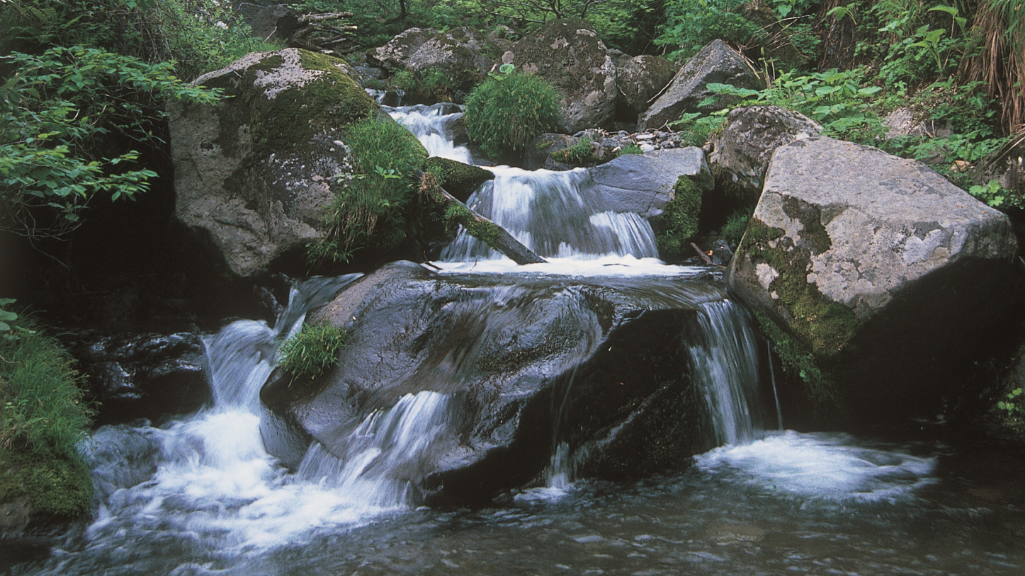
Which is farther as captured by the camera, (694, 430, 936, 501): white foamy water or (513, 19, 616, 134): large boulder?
(513, 19, 616, 134): large boulder

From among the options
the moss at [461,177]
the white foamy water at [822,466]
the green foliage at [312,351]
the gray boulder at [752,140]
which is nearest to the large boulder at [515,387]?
the green foliage at [312,351]

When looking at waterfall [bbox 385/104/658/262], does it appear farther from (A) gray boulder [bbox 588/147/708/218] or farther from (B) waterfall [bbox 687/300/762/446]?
(B) waterfall [bbox 687/300/762/446]

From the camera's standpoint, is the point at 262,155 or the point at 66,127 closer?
the point at 66,127

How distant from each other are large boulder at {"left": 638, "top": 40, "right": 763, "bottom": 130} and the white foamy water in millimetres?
5879

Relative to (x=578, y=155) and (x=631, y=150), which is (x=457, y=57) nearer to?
(x=578, y=155)

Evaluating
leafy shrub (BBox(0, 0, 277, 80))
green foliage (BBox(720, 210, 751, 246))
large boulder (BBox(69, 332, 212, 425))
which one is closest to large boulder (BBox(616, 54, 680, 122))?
green foliage (BBox(720, 210, 751, 246))

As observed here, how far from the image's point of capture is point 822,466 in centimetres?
390

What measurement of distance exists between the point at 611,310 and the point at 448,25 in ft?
39.6

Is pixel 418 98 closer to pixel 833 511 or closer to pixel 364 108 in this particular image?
pixel 364 108

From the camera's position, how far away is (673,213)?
6867mm

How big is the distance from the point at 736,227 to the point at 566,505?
441cm

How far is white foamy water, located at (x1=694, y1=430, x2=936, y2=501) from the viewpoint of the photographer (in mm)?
3562

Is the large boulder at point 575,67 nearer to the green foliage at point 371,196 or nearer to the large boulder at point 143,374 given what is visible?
the green foliage at point 371,196

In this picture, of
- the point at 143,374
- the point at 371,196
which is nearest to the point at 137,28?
the point at 371,196
